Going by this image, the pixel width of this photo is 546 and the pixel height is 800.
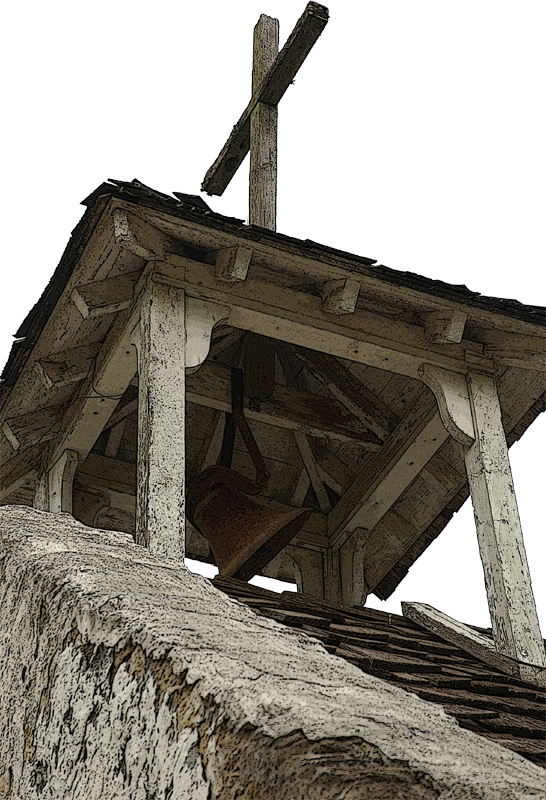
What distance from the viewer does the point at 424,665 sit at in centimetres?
292

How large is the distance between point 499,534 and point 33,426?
262cm

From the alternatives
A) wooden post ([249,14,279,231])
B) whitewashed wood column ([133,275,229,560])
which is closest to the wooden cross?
wooden post ([249,14,279,231])

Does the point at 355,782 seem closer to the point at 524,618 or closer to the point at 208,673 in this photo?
the point at 208,673

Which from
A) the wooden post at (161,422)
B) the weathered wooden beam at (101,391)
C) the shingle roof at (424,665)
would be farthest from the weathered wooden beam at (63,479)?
the shingle roof at (424,665)

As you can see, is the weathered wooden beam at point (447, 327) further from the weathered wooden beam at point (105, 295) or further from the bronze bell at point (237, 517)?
the weathered wooden beam at point (105, 295)

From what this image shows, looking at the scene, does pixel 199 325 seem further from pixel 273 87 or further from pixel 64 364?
pixel 273 87

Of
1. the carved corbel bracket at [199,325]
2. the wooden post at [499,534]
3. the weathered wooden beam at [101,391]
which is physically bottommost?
the wooden post at [499,534]

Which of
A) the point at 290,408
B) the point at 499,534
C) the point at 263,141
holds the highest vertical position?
the point at 263,141

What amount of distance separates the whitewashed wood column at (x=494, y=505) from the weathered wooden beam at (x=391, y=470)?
57 centimetres

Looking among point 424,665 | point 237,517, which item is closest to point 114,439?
point 237,517

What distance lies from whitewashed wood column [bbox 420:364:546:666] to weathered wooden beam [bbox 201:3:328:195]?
6.92 feet

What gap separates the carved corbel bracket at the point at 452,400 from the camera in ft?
15.3

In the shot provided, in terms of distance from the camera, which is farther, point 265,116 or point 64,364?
point 265,116

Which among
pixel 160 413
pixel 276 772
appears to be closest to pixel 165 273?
pixel 160 413
